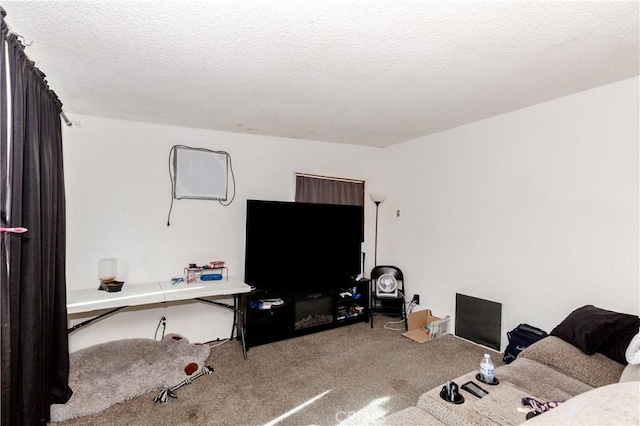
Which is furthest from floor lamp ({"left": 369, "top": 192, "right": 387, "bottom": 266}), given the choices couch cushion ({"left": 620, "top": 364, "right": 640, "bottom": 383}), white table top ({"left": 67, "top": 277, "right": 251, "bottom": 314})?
couch cushion ({"left": 620, "top": 364, "right": 640, "bottom": 383})

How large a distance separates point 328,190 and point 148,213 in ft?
7.10

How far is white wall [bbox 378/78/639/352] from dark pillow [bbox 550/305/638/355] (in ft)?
0.83

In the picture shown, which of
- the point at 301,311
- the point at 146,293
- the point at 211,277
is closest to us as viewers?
the point at 146,293

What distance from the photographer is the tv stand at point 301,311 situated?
340 centimetres

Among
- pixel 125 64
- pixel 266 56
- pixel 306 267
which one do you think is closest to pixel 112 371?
pixel 306 267

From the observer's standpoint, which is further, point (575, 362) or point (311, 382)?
point (311, 382)

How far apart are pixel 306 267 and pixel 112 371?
6.58 ft

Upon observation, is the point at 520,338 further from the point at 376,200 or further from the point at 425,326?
the point at 376,200

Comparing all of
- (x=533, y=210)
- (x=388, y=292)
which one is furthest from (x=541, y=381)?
(x=388, y=292)

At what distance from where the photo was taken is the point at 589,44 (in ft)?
6.00

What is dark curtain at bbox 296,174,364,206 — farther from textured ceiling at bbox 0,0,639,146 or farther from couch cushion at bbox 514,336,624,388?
couch cushion at bbox 514,336,624,388

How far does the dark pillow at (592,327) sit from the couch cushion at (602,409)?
4.90ft

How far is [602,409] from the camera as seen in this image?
2.82 ft

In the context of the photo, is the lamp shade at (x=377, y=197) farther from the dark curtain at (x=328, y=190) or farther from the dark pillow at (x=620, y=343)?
the dark pillow at (x=620, y=343)
